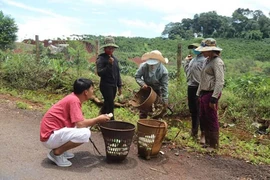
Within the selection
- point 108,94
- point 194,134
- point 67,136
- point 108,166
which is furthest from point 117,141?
point 194,134

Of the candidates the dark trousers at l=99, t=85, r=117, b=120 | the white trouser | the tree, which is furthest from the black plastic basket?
the tree

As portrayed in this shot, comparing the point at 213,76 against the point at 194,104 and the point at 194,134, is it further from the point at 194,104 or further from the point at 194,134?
A: the point at 194,134

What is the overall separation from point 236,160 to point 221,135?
183 centimetres

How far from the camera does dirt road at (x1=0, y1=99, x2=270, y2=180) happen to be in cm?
424

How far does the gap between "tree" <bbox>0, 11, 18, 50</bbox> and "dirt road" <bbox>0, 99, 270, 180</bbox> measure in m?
10.4

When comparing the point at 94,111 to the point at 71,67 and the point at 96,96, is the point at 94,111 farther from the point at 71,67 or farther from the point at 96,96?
the point at 71,67

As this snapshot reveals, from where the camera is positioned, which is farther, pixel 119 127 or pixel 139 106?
pixel 139 106

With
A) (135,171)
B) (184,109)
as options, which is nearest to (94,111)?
(184,109)

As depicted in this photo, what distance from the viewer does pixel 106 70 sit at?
585 cm

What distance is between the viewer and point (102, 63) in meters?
5.84

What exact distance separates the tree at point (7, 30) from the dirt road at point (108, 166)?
34.3ft

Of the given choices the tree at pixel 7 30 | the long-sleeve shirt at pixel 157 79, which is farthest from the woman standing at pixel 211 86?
the tree at pixel 7 30

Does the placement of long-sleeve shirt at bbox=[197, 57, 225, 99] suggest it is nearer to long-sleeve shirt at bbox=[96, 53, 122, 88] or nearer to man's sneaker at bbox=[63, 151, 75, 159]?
long-sleeve shirt at bbox=[96, 53, 122, 88]

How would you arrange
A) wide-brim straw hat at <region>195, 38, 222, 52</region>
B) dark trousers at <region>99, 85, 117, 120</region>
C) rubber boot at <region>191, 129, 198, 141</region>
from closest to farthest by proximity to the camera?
wide-brim straw hat at <region>195, 38, 222, 52</region> → dark trousers at <region>99, 85, 117, 120</region> → rubber boot at <region>191, 129, 198, 141</region>
